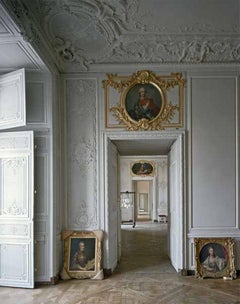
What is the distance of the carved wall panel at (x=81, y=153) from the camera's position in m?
7.23

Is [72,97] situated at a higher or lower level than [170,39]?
lower

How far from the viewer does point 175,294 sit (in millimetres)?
5930

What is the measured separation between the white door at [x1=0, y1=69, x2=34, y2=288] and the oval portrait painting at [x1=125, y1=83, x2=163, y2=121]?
2032 mm

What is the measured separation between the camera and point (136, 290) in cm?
616

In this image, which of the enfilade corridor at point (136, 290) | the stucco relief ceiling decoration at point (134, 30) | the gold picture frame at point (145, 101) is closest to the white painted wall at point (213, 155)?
the gold picture frame at point (145, 101)

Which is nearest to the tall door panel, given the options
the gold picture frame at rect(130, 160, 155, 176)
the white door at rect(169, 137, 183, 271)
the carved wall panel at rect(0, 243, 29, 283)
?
the white door at rect(169, 137, 183, 271)

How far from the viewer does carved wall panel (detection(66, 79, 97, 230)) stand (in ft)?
23.7

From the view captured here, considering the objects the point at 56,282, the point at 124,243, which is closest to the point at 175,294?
the point at 56,282

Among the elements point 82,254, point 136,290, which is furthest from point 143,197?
point 136,290

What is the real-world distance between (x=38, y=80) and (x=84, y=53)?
100 centimetres

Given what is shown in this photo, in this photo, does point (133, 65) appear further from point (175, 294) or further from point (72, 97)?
point (175, 294)

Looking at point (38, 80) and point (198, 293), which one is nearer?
point (198, 293)

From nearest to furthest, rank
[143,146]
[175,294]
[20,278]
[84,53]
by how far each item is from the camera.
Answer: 1. [175,294]
2. [20,278]
3. [84,53]
4. [143,146]

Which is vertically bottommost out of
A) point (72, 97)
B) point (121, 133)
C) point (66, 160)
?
point (66, 160)
